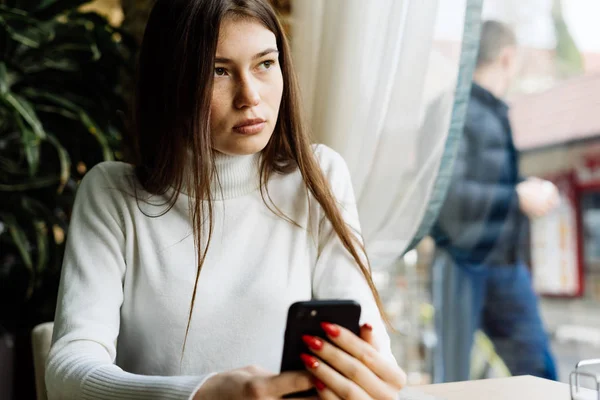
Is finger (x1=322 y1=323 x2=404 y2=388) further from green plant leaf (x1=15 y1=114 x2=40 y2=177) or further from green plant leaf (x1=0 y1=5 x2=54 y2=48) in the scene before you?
green plant leaf (x1=0 y1=5 x2=54 y2=48)

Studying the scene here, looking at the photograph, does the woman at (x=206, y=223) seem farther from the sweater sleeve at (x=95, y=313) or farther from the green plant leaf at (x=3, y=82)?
the green plant leaf at (x=3, y=82)

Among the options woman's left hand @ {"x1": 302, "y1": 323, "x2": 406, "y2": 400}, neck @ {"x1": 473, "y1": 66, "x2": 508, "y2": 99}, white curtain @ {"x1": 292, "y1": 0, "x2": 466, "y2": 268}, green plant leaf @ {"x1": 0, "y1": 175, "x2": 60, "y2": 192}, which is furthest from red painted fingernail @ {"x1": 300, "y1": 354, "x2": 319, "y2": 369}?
green plant leaf @ {"x1": 0, "y1": 175, "x2": 60, "y2": 192}

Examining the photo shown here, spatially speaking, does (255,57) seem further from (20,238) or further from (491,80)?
(20,238)

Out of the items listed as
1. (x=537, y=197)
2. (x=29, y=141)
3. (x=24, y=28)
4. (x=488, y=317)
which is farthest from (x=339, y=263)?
(x=24, y=28)

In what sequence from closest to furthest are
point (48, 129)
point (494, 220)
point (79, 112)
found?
point (494, 220)
point (79, 112)
point (48, 129)

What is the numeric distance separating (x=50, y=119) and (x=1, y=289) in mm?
538

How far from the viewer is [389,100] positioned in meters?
1.47

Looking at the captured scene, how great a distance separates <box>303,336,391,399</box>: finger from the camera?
2.29 ft

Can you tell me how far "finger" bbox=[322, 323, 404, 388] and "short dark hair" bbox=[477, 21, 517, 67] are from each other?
0.98 meters

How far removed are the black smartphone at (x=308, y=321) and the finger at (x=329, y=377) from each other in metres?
0.01

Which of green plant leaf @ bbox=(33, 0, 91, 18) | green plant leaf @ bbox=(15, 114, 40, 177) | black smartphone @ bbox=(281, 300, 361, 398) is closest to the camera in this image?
black smartphone @ bbox=(281, 300, 361, 398)

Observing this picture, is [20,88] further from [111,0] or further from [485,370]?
[485,370]

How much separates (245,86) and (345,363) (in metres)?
0.46

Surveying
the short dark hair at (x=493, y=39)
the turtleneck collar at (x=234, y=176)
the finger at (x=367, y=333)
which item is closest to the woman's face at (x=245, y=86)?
the turtleneck collar at (x=234, y=176)
